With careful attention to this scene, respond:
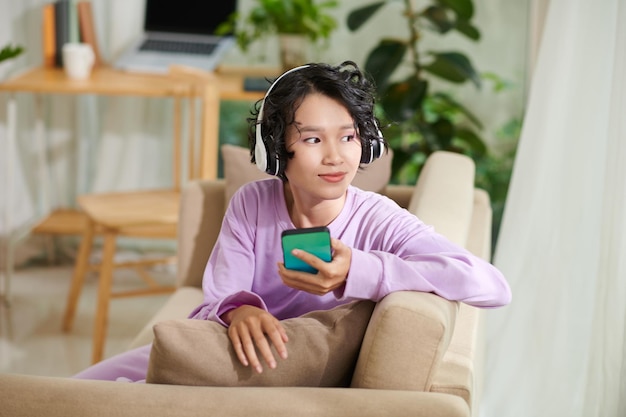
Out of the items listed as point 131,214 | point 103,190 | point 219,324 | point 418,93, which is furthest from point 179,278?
point 103,190

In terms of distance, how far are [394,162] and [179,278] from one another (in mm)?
1288

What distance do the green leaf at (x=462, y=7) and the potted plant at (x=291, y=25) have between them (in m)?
0.43

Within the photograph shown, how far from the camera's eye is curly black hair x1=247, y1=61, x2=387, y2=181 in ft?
4.54

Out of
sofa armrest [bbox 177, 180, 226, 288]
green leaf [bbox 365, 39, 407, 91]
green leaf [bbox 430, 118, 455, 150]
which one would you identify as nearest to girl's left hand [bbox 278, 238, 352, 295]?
sofa armrest [bbox 177, 180, 226, 288]

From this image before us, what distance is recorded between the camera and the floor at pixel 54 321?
9.68 feet

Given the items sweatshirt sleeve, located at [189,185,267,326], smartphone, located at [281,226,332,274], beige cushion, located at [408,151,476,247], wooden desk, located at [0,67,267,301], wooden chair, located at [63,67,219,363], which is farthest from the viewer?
wooden desk, located at [0,67,267,301]

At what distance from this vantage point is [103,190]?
3.98 metres

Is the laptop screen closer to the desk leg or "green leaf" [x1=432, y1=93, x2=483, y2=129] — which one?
the desk leg

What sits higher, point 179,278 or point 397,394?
point 397,394

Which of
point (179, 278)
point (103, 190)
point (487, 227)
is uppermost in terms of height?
point (487, 227)

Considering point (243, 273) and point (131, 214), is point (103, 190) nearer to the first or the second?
point (131, 214)

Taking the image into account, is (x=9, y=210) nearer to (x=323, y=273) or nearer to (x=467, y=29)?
(x=467, y=29)

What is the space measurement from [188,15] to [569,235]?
1998 mm

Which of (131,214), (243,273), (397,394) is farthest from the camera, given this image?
(131,214)
